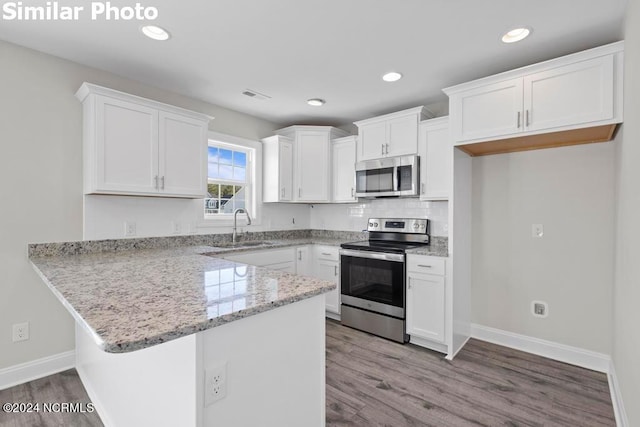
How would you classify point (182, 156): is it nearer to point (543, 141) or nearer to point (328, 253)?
point (328, 253)

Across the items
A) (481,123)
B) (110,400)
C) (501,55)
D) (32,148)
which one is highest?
(501,55)

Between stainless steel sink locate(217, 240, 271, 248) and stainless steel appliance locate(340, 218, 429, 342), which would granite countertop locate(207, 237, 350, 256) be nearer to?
stainless steel sink locate(217, 240, 271, 248)

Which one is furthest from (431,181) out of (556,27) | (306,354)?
(306,354)

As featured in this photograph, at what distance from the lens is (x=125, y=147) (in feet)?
8.37

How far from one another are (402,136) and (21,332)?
3714 mm

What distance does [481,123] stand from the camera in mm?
2568

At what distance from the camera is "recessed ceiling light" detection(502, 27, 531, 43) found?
2102 mm

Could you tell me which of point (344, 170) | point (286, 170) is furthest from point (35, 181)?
point (344, 170)

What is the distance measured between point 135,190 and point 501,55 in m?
3.16

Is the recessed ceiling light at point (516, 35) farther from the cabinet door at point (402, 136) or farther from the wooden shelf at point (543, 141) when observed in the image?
the cabinet door at point (402, 136)

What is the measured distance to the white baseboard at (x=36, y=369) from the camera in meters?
2.25

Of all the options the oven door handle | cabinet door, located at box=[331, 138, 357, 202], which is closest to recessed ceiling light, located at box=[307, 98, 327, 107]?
cabinet door, located at box=[331, 138, 357, 202]

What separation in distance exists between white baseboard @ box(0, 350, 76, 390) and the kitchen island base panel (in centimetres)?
135

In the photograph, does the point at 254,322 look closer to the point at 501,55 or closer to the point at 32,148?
the point at 32,148
